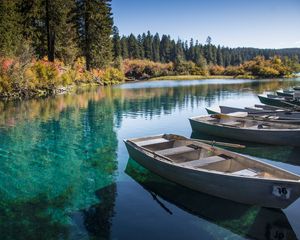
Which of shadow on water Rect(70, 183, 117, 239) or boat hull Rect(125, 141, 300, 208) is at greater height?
boat hull Rect(125, 141, 300, 208)

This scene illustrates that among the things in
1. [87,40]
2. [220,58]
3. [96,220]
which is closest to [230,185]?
[96,220]

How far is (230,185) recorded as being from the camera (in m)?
8.74

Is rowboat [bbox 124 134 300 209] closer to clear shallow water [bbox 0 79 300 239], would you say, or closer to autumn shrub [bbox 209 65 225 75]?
clear shallow water [bbox 0 79 300 239]

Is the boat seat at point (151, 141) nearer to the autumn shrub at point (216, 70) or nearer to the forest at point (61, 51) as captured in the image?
the forest at point (61, 51)

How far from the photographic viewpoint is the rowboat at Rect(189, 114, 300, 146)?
49.8ft

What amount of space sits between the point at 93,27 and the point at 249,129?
159ft

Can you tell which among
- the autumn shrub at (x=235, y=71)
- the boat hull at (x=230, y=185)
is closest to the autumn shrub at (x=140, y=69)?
the autumn shrub at (x=235, y=71)

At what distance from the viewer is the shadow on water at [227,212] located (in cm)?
776

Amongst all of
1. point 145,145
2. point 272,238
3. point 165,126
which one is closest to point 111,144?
point 145,145

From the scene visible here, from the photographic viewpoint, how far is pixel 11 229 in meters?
7.97

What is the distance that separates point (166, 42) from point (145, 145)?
12644 cm

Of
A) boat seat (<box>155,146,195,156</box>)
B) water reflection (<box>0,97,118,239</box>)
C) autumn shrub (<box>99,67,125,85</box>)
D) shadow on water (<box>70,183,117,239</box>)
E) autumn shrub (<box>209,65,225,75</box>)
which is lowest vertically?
shadow on water (<box>70,183,117,239</box>)

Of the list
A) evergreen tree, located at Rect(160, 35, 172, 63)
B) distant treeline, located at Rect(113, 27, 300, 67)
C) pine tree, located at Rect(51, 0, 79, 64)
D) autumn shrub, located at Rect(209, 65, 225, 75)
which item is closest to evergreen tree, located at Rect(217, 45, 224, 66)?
distant treeline, located at Rect(113, 27, 300, 67)

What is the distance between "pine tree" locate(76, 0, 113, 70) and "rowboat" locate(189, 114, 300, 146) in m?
44.7
